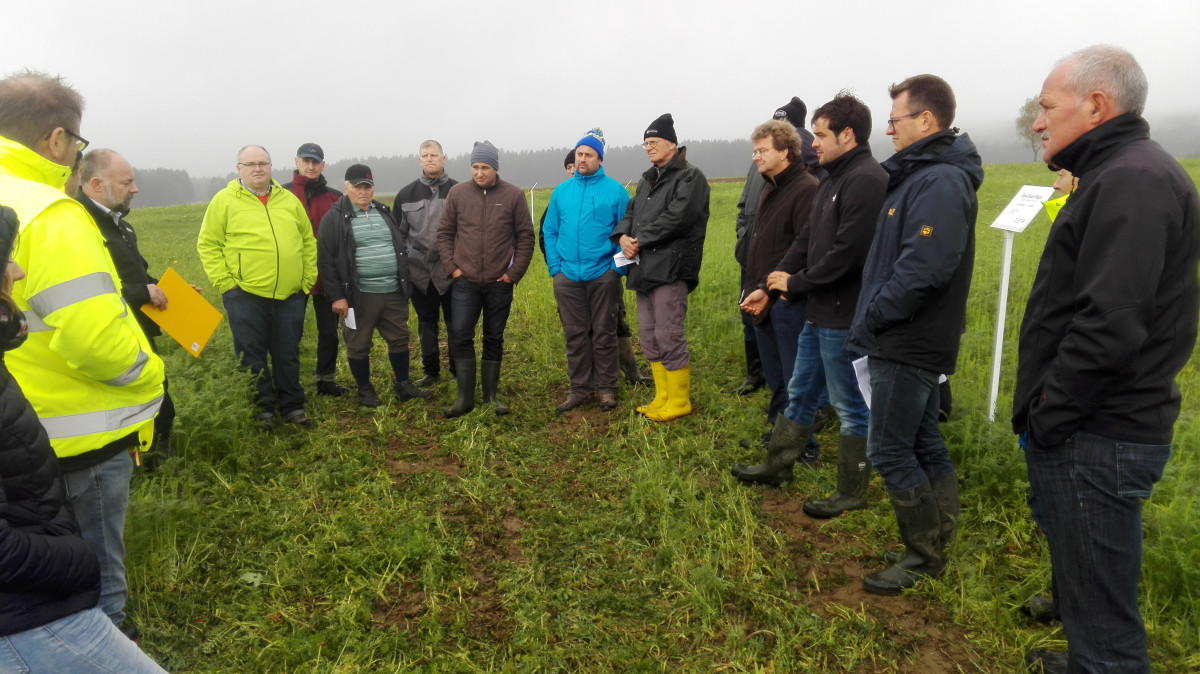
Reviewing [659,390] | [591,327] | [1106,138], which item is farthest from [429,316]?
[1106,138]

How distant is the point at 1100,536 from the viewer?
6.92ft

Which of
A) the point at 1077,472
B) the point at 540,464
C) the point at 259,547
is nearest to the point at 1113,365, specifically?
the point at 1077,472

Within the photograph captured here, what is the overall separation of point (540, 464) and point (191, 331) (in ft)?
Result: 7.77

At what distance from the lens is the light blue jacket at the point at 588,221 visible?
571 centimetres

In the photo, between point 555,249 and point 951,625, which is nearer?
point 951,625

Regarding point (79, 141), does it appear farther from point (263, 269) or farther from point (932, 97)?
point (932, 97)

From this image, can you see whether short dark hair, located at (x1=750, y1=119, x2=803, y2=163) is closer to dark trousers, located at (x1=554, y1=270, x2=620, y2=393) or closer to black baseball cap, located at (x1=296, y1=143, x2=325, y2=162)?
dark trousers, located at (x1=554, y1=270, x2=620, y2=393)

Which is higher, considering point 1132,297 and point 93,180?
point 93,180

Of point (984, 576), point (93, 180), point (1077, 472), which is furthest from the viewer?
point (93, 180)

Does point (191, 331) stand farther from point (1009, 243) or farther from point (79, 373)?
point (1009, 243)

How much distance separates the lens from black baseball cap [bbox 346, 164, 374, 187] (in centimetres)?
581

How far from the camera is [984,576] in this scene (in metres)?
3.18

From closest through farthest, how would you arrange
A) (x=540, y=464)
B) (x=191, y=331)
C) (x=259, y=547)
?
(x=259, y=547) → (x=191, y=331) → (x=540, y=464)

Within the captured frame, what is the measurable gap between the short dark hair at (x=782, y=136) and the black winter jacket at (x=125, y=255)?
3.79 meters
